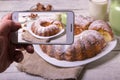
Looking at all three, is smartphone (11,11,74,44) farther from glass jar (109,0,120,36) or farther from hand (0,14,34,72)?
glass jar (109,0,120,36)

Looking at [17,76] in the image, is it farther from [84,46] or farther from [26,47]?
[84,46]

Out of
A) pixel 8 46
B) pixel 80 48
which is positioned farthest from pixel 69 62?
pixel 8 46

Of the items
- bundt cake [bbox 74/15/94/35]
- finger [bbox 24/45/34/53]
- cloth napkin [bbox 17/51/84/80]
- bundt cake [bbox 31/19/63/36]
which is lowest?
cloth napkin [bbox 17/51/84/80]

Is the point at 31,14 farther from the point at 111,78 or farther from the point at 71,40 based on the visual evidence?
the point at 111,78

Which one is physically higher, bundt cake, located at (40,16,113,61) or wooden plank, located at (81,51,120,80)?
bundt cake, located at (40,16,113,61)

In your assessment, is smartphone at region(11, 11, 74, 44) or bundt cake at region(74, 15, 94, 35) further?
bundt cake at region(74, 15, 94, 35)

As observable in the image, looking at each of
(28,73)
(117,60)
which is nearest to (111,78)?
(117,60)

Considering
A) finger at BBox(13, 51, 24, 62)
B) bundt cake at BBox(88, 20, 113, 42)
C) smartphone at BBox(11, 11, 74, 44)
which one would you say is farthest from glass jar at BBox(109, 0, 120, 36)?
finger at BBox(13, 51, 24, 62)
